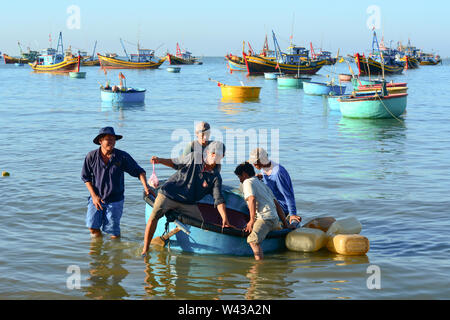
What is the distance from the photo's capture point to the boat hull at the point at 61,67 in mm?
84938

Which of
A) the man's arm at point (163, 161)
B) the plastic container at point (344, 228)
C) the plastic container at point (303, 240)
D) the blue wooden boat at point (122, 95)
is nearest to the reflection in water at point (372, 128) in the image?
the blue wooden boat at point (122, 95)

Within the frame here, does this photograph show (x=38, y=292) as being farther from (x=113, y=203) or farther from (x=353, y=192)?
(x=353, y=192)

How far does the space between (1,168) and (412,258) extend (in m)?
11.3

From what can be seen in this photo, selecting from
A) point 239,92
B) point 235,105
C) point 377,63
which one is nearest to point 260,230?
point 235,105

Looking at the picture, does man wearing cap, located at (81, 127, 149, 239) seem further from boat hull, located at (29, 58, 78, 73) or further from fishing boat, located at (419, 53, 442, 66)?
fishing boat, located at (419, 53, 442, 66)

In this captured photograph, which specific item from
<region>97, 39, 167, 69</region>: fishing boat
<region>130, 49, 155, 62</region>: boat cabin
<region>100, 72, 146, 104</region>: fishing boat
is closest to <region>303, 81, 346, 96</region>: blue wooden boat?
<region>100, 72, 146, 104</region>: fishing boat

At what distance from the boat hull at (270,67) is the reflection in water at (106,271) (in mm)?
70385

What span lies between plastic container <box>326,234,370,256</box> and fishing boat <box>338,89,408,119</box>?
19.3m

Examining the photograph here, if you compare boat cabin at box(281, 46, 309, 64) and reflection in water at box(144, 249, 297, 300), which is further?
boat cabin at box(281, 46, 309, 64)

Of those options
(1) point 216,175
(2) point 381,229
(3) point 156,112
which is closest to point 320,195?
(2) point 381,229

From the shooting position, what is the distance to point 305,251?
8070mm

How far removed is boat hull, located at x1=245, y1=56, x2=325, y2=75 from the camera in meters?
78.6

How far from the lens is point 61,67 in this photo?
8625 centimetres

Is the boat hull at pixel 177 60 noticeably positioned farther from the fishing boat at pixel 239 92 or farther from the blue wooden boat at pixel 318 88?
the fishing boat at pixel 239 92
